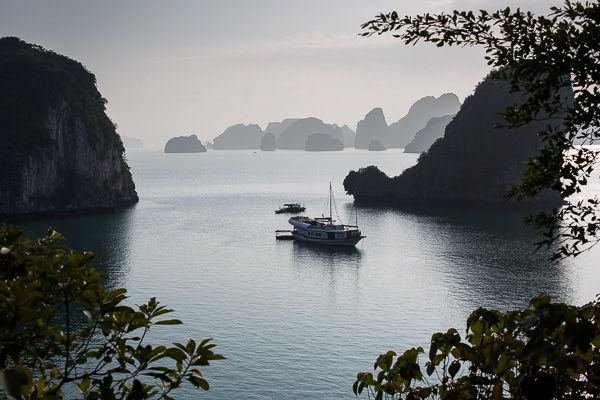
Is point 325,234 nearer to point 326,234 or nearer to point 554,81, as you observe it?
point 326,234

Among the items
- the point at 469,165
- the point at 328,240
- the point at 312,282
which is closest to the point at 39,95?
the point at 328,240

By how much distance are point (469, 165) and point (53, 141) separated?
295 ft

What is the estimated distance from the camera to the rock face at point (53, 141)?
102 metres

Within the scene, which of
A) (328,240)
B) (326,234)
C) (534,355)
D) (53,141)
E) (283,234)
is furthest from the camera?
(53,141)

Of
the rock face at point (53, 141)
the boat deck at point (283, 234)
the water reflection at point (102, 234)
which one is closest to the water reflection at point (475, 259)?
the boat deck at point (283, 234)

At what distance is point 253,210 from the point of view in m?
116

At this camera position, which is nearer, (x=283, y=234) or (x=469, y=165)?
(x=283, y=234)

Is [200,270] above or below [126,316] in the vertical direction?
below

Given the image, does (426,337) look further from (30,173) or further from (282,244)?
(30,173)

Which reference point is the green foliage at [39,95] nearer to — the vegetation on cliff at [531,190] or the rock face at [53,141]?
the rock face at [53,141]

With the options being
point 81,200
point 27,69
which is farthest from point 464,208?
point 27,69

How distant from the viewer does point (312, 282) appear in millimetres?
58250

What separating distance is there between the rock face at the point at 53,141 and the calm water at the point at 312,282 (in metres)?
10.0

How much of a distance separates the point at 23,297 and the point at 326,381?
3073 centimetres
